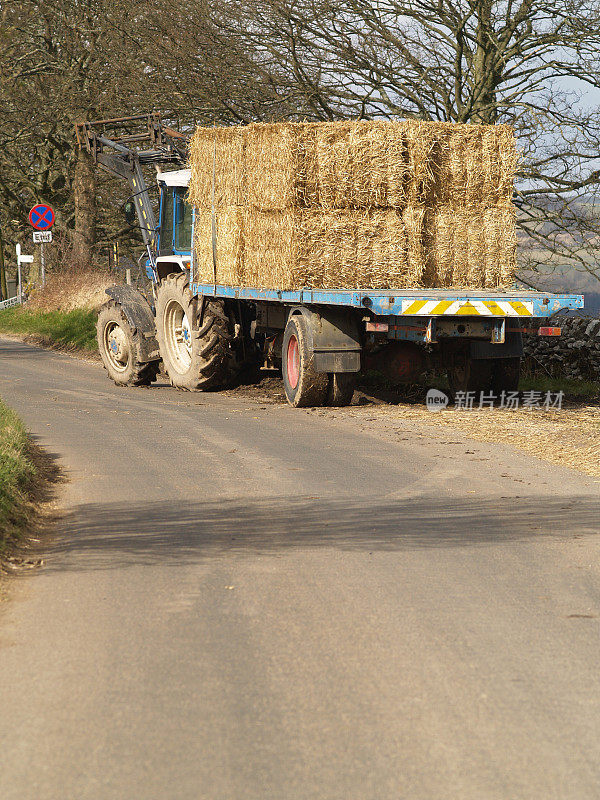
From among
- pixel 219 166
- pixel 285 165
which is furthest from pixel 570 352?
pixel 285 165

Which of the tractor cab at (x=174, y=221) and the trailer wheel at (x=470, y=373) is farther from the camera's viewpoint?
the tractor cab at (x=174, y=221)

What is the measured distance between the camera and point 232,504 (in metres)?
7.38

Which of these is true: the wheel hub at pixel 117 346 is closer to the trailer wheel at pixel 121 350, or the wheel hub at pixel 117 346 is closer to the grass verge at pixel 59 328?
the trailer wheel at pixel 121 350

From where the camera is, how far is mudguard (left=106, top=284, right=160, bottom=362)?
52.3ft

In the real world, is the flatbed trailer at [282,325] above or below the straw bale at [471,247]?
below

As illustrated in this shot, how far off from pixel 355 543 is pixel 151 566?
47.7 inches

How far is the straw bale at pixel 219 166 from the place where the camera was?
1383 cm

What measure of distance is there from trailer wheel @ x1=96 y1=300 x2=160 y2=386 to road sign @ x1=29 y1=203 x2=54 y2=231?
12.2 meters

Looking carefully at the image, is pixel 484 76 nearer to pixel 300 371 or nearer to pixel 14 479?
pixel 300 371

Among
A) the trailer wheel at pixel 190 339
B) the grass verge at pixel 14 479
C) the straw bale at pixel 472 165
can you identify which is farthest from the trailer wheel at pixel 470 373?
the grass verge at pixel 14 479

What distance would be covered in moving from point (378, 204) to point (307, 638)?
873cm

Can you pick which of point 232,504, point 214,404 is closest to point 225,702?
point 232,504

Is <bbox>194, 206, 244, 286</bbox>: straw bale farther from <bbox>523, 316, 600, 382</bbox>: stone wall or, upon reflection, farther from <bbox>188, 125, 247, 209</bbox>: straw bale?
<bbox>523, 316, 600, 382</bbox>: stone wall

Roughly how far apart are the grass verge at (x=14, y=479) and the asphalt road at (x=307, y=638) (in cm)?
31
